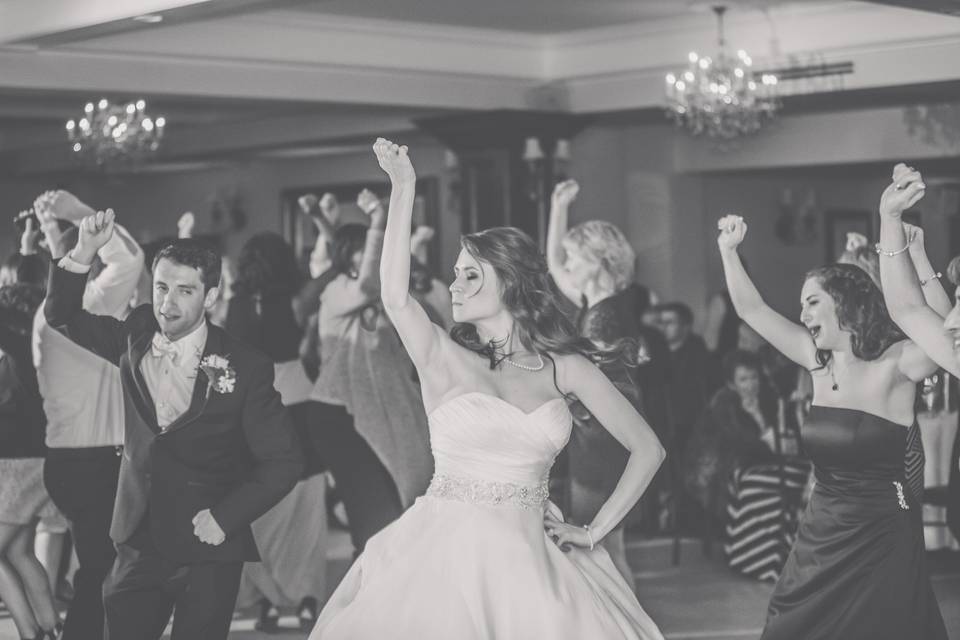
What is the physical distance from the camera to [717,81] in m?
8.48

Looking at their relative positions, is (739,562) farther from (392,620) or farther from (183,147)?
(183,147)

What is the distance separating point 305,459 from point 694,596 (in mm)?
1805

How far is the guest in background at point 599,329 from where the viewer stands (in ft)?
17.1

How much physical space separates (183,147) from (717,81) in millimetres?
6462

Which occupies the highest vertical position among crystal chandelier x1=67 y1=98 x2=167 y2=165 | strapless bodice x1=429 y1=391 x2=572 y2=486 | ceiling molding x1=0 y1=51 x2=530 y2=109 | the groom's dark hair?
ceiling molding x1=0 y1=51 x2=530 y2=109

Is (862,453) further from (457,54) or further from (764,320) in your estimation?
(457,54)

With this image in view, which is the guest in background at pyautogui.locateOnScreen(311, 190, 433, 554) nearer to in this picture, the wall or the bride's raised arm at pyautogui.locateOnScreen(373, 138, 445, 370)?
the bride's raised arm at pyautogui.locateOnScreen(373, 138, 445, 370)

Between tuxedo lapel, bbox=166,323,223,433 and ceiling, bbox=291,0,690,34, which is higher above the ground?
ceiling, bbox=291,0,690,34

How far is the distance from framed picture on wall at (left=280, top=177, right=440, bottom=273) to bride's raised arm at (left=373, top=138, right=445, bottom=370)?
8.68 m

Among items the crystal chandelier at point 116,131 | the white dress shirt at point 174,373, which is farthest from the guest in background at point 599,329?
the crystal chandelier at point 116,131

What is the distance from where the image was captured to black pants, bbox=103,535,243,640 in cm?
382

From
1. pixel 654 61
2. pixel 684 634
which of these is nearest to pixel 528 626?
pixel 684 634

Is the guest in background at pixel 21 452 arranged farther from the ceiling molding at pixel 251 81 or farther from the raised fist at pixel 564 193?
the ceiling molding at pixel 251 81

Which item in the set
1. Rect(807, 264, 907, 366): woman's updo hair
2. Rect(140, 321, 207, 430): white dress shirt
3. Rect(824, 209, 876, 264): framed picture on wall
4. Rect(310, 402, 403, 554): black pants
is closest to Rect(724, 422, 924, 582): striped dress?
Rect(310, 402, 403, 554): black pants
